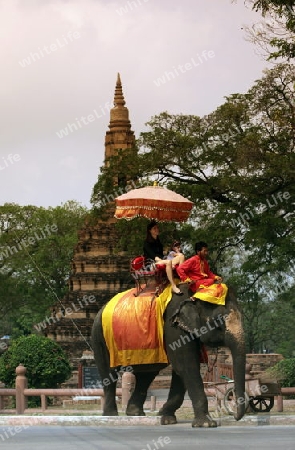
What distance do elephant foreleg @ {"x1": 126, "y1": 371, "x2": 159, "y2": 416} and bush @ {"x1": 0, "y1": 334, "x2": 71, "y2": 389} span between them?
19.4m

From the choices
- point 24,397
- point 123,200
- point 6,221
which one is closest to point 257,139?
point 24,397

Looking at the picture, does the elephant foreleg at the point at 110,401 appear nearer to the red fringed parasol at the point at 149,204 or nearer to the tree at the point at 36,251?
the red fringed parasol at the point at 149,204

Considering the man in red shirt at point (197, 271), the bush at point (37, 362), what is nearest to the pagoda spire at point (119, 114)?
the bush at point (37, 362)

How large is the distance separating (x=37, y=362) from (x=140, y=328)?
70.9ft

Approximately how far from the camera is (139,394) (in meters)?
21.4

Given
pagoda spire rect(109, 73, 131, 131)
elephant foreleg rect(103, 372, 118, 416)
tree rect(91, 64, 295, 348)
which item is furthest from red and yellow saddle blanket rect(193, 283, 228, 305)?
pagoda spire rect(109, 73, 131, 131)

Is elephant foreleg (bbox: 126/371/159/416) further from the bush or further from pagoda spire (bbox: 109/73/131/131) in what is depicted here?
pagoda spire (bbox: 109/73/131/131)

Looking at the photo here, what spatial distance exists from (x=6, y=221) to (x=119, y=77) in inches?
818

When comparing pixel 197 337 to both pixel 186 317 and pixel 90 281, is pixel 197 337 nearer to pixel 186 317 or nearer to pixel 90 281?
pixel 186 317

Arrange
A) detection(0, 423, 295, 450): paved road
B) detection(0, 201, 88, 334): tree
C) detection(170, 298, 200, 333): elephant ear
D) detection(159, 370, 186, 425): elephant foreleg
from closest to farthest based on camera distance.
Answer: detection(0, 423, 295, 450): paved road
detection(170, 298, 200, 333): elephant ear
detection(159, 370, 186, 425): elephant foreleg
detection(0, 201, 88, 334): tree

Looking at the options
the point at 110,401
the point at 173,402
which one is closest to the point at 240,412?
the point at 173,402

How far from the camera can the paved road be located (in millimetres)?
15938

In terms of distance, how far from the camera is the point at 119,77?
60812 mm

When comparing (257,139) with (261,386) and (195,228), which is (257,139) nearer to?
(195,228)
